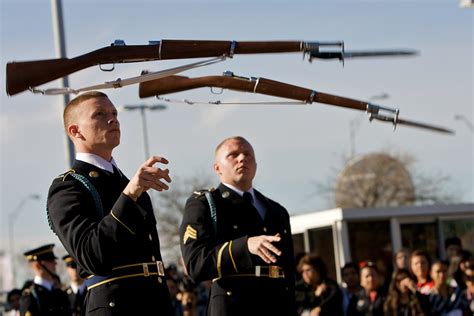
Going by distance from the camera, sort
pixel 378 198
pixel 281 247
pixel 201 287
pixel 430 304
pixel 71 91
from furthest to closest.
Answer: pixel 378 198
pixel 201 287
pixel 430 304
pixel 281 247
pixel 71 91

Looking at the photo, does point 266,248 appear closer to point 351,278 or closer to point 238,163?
point 238,163

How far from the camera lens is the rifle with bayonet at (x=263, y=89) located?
331 inches

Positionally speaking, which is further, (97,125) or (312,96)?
(312,96)

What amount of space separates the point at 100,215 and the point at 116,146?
1.50 ft

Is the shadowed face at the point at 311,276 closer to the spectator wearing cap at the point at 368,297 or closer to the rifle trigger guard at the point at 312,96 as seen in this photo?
the spectator wearing cap at the point at 368,297

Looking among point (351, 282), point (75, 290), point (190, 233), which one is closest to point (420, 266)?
point (351, 282)

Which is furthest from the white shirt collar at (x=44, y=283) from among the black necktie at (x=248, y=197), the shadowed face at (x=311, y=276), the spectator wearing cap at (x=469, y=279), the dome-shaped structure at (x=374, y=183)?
the dome-shaped structure at (x=374, y=183)

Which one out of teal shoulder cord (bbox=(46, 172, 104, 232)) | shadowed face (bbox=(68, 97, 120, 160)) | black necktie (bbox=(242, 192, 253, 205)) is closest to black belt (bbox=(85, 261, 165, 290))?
teal shoulder cord (bbox=(46, 172, 104, 232))

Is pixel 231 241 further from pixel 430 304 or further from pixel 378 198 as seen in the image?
pixel 378 198

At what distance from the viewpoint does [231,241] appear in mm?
8688

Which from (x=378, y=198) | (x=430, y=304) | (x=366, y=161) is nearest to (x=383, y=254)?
(x=430, y=304)

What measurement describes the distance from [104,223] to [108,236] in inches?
3.3

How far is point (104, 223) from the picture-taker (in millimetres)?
6777

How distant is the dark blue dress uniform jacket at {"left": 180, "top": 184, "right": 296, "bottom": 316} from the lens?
347 inches
